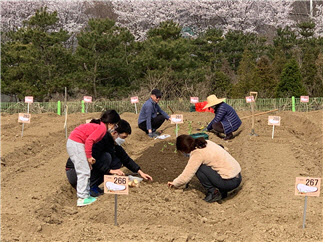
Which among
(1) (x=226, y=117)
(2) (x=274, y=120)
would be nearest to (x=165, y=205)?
(1) (x=226, y=117)

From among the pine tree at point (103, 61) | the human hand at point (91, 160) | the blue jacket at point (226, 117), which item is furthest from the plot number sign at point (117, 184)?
the pine tree at point (103, 61)

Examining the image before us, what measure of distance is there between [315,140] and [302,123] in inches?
119

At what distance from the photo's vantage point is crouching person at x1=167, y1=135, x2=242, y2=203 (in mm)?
5711

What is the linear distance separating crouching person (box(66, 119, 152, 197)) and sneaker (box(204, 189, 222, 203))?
82cm

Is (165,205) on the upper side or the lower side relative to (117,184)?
lower

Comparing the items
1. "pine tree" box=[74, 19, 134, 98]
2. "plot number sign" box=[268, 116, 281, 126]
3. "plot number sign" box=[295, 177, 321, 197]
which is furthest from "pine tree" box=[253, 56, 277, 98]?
"plot number sign" box=[295, 177, 321, 197]

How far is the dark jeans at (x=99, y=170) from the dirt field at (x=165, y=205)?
0.30 meters

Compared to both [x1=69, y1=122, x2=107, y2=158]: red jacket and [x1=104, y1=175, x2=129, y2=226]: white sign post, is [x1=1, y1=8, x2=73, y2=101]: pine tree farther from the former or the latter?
[x1=104, y1=175, x2=129, y2=226]: white sign post

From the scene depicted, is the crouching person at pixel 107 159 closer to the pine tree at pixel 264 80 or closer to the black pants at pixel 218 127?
the black pants at pixel 218 127

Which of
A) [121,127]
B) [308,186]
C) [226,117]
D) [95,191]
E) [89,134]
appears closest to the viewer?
[308,186]

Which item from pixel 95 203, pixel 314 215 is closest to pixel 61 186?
pixel 95 203

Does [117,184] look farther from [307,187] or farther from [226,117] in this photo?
[226,117]

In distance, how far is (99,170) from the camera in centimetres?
620

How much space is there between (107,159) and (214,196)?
1539 mm
